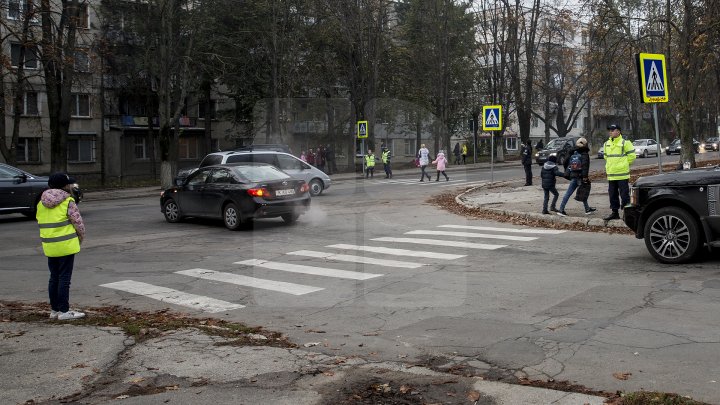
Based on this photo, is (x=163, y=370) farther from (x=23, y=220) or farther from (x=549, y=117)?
(x=549, y=117)

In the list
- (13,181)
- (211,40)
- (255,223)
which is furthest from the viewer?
(211,40)

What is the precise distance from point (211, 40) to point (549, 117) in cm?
3839

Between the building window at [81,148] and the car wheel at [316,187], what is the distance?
100 feet

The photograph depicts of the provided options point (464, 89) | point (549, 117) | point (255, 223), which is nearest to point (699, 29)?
point (255, 223)

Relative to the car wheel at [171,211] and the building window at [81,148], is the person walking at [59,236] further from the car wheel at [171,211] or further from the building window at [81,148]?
the building window at [81,148]

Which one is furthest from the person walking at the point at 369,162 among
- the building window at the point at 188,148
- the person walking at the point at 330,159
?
the building window at the point at 188,148

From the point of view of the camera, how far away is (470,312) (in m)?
7.77

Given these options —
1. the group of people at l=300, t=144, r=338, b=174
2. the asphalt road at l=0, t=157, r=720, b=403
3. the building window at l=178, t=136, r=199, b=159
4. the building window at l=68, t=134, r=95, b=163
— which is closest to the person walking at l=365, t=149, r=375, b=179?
the group of people at l=300, t=144, r=338, b=174

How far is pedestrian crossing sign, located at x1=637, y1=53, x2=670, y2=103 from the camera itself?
13367 millimetres

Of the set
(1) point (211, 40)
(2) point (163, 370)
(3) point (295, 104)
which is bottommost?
(2) point (163, 370)

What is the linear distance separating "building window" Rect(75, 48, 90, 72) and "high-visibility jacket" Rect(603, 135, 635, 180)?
835 inches

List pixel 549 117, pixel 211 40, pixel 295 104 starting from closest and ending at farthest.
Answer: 1. pixel 211 40
2. pixel 295 104
3. pixel 549 117

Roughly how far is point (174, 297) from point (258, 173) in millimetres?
7568

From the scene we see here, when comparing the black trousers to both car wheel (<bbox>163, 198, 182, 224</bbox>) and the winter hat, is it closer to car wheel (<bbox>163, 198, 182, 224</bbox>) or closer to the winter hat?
car wheel (<bbox>163, 198, 182, 224</bbox>)
